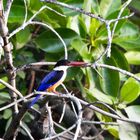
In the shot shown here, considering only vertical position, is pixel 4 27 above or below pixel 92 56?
above

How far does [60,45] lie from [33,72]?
1.75 feet

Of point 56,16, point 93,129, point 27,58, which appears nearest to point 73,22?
point 56,16

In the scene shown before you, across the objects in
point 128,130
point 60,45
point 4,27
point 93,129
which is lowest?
point 93,129

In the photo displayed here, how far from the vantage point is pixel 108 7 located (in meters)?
2.75

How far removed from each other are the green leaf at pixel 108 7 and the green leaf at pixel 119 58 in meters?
0.21

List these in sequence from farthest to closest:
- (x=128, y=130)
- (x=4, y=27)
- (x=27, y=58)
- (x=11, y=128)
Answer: (x=27, y=58) → (x=128, y=130) → (x=11, y=128) → (x=4, y=27)

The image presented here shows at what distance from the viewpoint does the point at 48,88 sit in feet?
6.91

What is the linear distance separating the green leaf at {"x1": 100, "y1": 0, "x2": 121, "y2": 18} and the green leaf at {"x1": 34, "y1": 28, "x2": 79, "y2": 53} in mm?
258

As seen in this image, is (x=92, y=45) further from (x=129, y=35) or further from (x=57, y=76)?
(x=57, y=76)

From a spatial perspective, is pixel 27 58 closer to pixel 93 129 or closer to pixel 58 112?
pixel 58 112

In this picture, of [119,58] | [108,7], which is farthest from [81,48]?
[108,7]

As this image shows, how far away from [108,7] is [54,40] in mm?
376

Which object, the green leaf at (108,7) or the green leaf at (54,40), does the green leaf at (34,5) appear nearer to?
the green leaf at (54,40)

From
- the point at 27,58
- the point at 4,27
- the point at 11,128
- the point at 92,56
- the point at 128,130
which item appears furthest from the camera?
the point at 27,58
